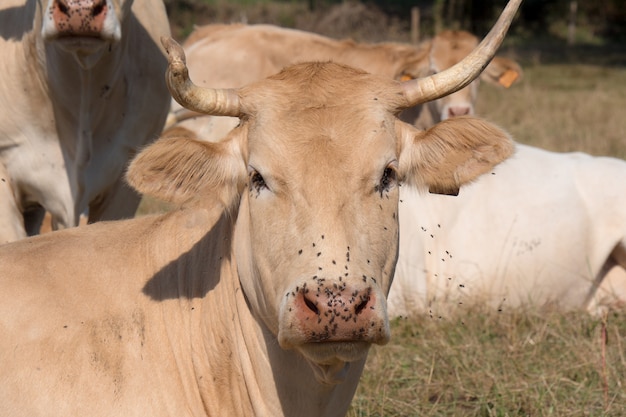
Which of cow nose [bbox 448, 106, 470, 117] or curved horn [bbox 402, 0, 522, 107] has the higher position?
curved horn [bbox 402, 0, 522, 107]

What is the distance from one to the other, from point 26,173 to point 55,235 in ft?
6.54

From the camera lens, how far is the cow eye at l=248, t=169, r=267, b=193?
146 inches

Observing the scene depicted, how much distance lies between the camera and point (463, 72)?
392 cm

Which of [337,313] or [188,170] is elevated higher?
[188,170]

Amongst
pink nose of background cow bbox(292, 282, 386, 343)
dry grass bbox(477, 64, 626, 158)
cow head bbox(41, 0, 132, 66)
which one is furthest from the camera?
dry grass bbox(477, 64, 626, 158)

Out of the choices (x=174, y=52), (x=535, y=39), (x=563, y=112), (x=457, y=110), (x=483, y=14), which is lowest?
(x=535, y=39)

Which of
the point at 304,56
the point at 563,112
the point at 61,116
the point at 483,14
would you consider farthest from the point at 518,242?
the point at 483,14

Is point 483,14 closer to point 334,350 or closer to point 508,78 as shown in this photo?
point 508,78

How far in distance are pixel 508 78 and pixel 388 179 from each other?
891 centimetres

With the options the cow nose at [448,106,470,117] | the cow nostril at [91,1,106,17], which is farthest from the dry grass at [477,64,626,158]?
the cow nostril at [91,1,106,17]

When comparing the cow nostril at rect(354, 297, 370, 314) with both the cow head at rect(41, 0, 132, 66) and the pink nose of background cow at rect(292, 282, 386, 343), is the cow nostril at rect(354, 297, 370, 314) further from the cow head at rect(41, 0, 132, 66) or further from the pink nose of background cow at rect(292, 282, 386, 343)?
the cow head at rect(41, 0, 132, 66)

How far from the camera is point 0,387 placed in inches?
149

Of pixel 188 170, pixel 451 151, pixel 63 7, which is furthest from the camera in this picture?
pixel 63 7

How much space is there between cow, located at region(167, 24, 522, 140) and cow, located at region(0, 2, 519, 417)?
20.7ft
